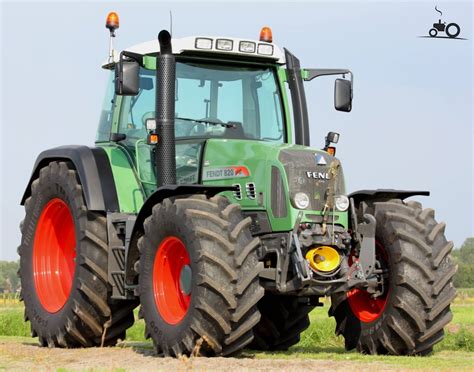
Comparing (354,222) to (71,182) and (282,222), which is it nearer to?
(282,222)

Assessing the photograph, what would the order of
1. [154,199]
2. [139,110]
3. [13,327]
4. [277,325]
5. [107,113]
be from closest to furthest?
1. [154,199]
2. [139,110]
3. [277,325]
4. [107,113]
5. [13,327]

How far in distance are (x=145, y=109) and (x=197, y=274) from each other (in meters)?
2.97

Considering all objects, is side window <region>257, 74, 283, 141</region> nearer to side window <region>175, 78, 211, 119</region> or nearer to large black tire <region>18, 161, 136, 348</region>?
side window <region>175, 78, 211, 119</region>

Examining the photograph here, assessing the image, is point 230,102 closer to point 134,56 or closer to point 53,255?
point 134,56

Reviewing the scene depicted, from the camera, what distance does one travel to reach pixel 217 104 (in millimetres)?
12305

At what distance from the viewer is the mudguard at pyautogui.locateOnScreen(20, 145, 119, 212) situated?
484 inches

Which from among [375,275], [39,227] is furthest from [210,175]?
[39,227]

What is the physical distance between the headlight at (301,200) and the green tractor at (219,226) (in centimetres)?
1

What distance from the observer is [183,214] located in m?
10.4

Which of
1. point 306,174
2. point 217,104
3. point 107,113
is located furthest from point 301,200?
point 107,113

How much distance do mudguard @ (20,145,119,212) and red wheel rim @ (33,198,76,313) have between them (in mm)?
985

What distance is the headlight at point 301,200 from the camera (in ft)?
36.2

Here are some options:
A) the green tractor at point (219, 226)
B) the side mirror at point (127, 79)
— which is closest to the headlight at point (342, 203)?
the green tractor at point (219, 226)

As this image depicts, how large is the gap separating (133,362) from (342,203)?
9.30 ft
